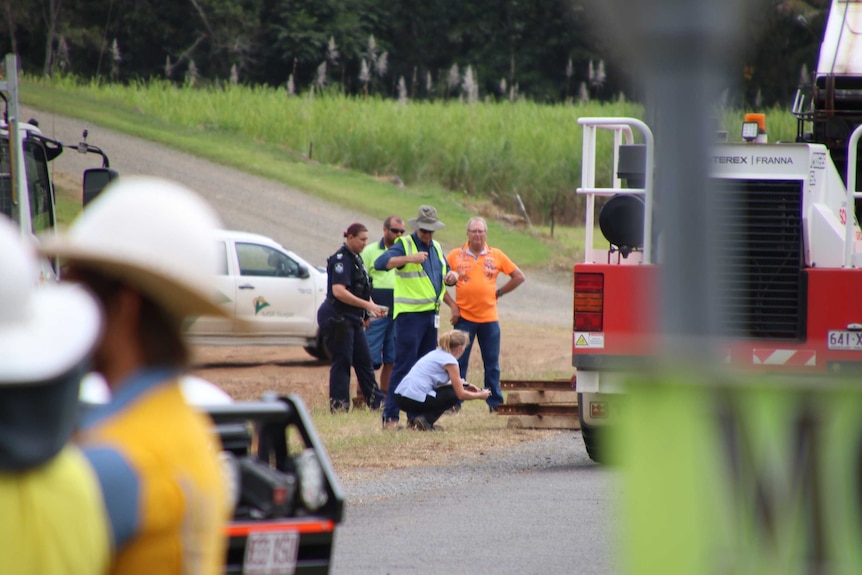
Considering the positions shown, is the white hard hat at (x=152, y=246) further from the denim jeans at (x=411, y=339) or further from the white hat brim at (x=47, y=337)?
the denim jeans at (x=411, y=339)

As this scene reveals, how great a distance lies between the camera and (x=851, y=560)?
1.98 meters

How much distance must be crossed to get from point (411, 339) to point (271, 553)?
9813mm

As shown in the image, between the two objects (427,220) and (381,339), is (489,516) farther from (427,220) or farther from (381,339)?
(381,339)

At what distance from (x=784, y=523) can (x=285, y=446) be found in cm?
212

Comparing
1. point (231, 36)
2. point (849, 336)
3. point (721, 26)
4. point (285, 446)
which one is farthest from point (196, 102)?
point (721, 26)

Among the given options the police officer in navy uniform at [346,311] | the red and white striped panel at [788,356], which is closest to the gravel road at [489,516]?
the red and white striped panel at [788,356]

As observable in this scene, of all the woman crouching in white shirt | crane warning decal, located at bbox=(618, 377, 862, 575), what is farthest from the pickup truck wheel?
crane warning decal, located at bbox=(618, 377, 862, 575)

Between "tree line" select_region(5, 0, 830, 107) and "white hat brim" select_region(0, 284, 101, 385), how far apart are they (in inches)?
1767

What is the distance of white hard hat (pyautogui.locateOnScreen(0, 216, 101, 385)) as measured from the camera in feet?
6.59

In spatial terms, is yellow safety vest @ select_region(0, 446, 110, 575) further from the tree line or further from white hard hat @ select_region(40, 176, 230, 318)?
the tree line

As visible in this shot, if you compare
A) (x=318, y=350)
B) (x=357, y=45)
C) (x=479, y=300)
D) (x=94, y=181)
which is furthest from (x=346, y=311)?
(x=357, y=45)

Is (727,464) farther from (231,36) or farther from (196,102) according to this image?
(231,36)

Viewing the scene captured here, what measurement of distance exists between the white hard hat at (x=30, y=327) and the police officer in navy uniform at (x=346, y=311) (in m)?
11.4

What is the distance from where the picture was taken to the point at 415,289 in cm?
1342
